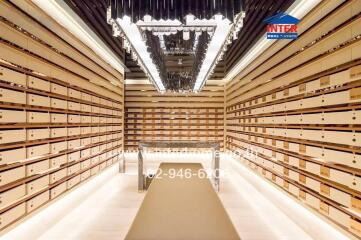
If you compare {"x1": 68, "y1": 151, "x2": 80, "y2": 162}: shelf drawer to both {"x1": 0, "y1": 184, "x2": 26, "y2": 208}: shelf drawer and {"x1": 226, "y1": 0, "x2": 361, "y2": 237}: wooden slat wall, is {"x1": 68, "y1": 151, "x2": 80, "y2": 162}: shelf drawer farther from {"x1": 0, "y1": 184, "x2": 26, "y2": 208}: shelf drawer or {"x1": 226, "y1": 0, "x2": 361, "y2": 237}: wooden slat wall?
{"x1": 226, "y1": 0, "x2": 361, "y2": 237}: wooden slat wall

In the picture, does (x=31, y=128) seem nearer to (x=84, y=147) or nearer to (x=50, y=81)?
(x=50, y=81)

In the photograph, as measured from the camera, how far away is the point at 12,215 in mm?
3562

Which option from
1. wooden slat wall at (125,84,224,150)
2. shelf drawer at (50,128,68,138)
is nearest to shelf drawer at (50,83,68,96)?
shelf drawer at (50,128,68,138)

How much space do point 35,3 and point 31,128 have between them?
1.79 meters

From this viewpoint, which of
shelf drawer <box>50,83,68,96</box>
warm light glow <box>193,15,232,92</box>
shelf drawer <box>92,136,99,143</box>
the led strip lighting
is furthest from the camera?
shelf drawer <box>92,136,99,143</box>

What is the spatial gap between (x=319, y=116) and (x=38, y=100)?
4.10 meters

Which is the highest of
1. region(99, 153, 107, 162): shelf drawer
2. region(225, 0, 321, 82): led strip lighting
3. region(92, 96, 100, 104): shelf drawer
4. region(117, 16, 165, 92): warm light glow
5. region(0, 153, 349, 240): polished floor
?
region(225, 0, 321, 82): led strip lighting

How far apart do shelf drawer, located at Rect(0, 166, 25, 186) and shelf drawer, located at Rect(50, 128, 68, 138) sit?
3.06 feet

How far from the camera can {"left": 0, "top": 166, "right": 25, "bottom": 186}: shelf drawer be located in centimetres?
334

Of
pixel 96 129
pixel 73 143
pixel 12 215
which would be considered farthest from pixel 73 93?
pixel 12 215

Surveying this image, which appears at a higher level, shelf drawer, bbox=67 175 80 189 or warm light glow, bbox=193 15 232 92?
warm light glow, bbox=193 15 232 92

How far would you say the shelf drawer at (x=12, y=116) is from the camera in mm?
3303

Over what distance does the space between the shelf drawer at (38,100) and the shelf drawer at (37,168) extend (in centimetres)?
87

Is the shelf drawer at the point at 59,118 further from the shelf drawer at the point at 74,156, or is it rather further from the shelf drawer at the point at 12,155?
the shelf drawer at the point at 12,155
